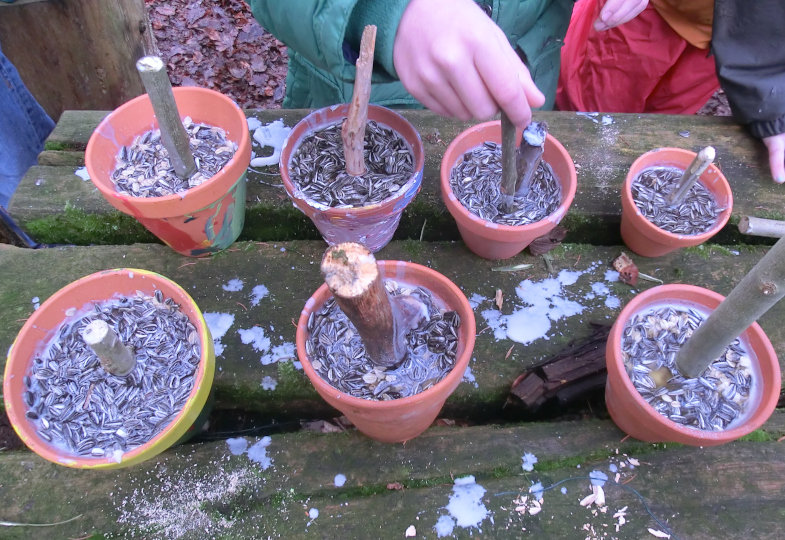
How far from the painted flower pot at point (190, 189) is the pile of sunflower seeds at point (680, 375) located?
908 mm

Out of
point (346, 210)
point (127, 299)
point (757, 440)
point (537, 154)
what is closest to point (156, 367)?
point (127, 299)

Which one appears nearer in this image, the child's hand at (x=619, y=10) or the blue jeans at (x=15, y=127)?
the child's hand at (x=619, y=10)

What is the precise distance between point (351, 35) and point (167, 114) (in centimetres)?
44

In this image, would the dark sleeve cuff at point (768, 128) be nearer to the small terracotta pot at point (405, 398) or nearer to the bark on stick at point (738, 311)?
the bark on stick at point (738, 311)

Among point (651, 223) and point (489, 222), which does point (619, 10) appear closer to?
point (651, 223)

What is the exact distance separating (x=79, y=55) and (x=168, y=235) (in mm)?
1169

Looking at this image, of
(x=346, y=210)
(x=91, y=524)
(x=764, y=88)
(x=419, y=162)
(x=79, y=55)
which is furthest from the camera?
(x=79, y=55)

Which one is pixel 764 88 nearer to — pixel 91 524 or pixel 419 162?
pixel 419 162

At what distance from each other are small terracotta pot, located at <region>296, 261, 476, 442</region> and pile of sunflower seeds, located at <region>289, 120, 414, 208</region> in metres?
0.24

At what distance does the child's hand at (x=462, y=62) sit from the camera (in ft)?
3.05

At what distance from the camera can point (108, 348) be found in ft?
2.98

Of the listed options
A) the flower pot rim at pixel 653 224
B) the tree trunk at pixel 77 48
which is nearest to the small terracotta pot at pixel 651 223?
the flower pot rim at pixel 653 224

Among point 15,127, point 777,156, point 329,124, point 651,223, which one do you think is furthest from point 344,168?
point 15,127

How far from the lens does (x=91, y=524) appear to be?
0.97m
